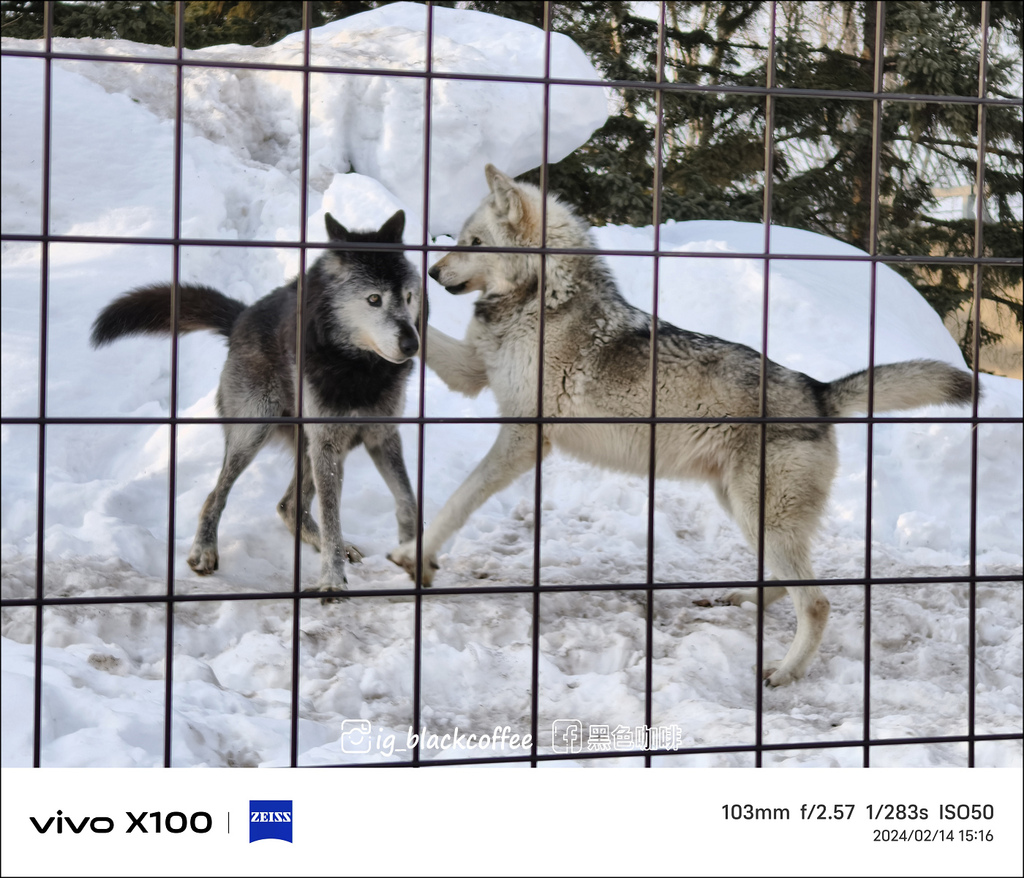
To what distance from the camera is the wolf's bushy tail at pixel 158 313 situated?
16.1 feet

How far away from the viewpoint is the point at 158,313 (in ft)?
16.3

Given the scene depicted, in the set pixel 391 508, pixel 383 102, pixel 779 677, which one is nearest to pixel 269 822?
pixel 779 677

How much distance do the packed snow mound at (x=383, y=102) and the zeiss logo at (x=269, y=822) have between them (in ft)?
22.9

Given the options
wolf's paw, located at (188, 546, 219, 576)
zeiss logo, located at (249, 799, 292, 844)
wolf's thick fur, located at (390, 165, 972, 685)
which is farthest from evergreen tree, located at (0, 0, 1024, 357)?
zeiss logo, located at (249, 799, 292, 844)

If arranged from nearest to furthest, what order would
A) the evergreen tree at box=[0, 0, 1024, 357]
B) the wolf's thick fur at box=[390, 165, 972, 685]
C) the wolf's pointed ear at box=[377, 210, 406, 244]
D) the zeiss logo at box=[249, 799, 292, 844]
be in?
the zeiss logo at box=[249, 799, 292, 844]
the wolf's pointed ear at box=[377, 210, 406, 244]
the wolf's thick fur at box=[390, 165, 972, 685]
the evergreen tree at box=[0, 0, 1024, 357]

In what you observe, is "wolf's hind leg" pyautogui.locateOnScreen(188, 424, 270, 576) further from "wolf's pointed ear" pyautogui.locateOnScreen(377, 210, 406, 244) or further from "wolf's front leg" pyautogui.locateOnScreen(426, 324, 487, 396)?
"wolf's pointed ear" pyautogui.locateOnScreen(377, 210, 406, 244)

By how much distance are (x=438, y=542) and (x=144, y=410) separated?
3.96 metres

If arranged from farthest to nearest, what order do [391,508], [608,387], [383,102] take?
[383,102]
[391,508]
[608,387]

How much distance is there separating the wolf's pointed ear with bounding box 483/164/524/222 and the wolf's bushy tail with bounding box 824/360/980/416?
5.40 feet

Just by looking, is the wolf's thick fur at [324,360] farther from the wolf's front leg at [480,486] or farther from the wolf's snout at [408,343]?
the wolf's front leg at [480,486]

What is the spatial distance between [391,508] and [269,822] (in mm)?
3841

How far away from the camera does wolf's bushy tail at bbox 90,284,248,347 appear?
4.89 metres

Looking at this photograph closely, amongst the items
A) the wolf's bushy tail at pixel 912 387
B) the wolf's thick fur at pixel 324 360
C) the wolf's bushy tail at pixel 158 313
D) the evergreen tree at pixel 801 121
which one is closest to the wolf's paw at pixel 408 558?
the wolf's thick fur at pixel 324 360

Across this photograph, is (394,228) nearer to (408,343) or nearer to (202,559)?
(408,343)
